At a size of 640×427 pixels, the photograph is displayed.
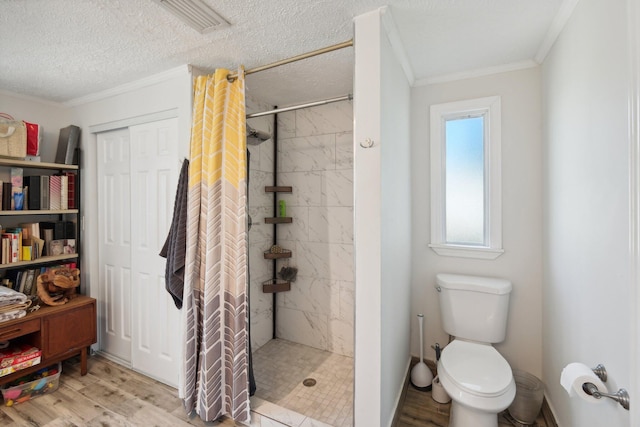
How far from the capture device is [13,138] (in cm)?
212

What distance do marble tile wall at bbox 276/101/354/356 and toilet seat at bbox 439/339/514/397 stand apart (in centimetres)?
91

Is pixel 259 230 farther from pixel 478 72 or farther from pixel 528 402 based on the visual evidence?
pixel 528 402

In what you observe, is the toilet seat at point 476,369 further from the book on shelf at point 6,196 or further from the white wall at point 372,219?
the book on shelf at point 6,196

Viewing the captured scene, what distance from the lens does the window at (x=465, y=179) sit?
6.60ft

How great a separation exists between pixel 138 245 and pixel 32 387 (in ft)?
3.83

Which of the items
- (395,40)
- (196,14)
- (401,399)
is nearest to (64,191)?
(196,14)

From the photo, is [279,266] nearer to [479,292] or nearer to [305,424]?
[305,424]

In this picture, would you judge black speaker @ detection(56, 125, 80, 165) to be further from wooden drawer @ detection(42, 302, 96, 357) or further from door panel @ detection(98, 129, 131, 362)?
wooden drawer @ detection(42, 302, 96, 357)

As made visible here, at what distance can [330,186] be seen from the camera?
2.58 meters

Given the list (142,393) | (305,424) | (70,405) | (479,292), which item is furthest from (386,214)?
(70,405)

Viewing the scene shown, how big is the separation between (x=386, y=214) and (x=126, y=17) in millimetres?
1667

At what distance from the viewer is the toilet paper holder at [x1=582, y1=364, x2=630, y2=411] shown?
2.76 feet

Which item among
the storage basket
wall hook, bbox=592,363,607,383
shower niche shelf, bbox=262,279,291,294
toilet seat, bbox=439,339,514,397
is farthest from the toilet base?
the storage basket

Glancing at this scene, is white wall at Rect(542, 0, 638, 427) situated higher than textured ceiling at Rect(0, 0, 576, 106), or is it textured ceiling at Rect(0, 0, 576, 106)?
textured ceiling at Rect(0, 0, 576, 106)
